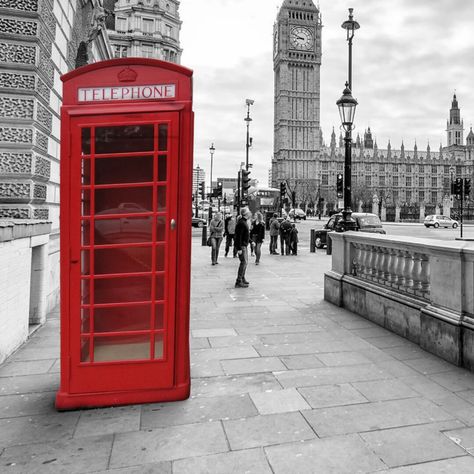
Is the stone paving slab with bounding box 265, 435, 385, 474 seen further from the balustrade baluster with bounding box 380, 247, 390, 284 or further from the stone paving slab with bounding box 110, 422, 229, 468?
the balustrade baluster with bounding box 380, 247, 390, 284

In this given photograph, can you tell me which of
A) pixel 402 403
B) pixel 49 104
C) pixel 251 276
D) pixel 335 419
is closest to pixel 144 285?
pixel 335 419

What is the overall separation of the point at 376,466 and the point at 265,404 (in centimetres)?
116

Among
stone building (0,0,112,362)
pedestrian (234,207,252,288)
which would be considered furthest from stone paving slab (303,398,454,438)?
pedestrian (234,207,252,288)

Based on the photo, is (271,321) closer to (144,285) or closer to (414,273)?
(414,273)

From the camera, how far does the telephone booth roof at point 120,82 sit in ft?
11.8

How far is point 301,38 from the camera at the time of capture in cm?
12631

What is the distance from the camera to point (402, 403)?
3740 mm

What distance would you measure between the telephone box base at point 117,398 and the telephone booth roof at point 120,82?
8.27 feet

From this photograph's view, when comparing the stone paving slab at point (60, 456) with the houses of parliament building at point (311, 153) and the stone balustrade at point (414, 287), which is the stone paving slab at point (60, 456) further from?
the houses of parliament building at point (311, 153)

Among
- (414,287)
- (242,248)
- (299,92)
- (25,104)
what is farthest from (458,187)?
(299,92)

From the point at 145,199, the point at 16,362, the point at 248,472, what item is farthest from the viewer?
the point at 16,362

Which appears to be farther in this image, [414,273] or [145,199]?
[414,273]

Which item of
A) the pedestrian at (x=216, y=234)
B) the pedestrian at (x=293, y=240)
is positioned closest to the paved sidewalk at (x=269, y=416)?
the pedestrian at (x=216, y=234)

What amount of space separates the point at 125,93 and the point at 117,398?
8.70ft
